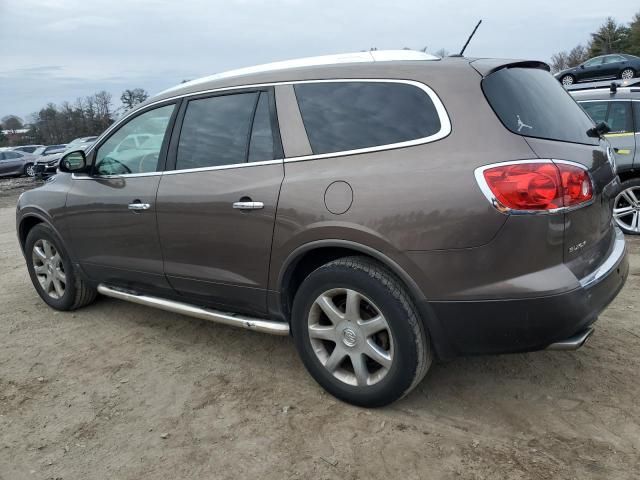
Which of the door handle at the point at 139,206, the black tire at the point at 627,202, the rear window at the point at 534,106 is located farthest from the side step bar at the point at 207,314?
the black tire at the point at 627,202

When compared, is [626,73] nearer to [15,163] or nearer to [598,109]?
[598,109]

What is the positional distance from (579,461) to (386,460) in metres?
0.84

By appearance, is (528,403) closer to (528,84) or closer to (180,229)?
(528,84)

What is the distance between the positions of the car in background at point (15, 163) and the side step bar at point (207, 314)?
25.9m

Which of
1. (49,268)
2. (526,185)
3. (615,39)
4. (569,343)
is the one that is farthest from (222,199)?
Answer: (615,39)

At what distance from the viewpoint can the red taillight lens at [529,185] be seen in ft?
8.09

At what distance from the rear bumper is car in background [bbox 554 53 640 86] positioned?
21951 millimetres

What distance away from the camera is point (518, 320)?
254cm

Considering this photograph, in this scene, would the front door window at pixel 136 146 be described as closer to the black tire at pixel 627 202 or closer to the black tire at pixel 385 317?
the black tire at pixel 385 317

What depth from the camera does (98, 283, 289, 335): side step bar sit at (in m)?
3.29

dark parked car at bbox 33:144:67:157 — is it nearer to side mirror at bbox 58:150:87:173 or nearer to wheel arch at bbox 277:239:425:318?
side mirror at bbox 58:150:87:173

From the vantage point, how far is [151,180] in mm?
3811

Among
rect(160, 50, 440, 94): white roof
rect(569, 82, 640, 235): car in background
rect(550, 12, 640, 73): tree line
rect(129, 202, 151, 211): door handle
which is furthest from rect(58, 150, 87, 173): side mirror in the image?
rect(550, 12, 640, 73): tree line

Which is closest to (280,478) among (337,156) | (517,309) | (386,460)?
(386,460)
